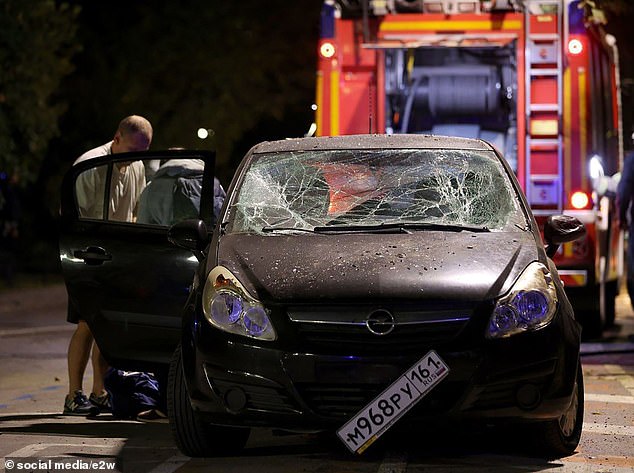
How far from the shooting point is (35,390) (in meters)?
10.4

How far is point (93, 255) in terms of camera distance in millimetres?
8461

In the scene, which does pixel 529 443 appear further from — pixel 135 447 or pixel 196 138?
pixel 196 138

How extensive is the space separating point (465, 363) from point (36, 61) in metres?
17.6

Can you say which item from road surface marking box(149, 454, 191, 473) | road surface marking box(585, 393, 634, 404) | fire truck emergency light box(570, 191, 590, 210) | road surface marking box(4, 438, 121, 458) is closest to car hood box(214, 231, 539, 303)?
road surface marking box(149, 454, 191, 473)

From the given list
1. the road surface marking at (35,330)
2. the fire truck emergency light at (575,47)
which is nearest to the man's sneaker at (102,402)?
the fire truck emergency light at (575,47)

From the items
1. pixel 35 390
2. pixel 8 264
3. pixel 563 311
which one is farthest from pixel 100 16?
pixel 563 311

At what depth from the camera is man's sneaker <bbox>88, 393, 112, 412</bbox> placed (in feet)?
29.5

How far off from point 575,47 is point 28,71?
12.1 metres

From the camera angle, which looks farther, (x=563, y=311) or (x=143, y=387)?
(x=143, y=387)

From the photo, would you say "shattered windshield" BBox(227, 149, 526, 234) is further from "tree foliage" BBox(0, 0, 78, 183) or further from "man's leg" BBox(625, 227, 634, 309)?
"tree foliage" BBox(0, 0, 78, 183)

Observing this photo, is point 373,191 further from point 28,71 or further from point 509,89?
point 28,71

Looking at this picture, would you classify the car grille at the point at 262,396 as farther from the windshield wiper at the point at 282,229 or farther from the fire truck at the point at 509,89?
the fire truck at the point at 509,89

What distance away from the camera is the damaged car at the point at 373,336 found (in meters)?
6.53

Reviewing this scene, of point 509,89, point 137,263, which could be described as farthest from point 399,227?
point 509,89
